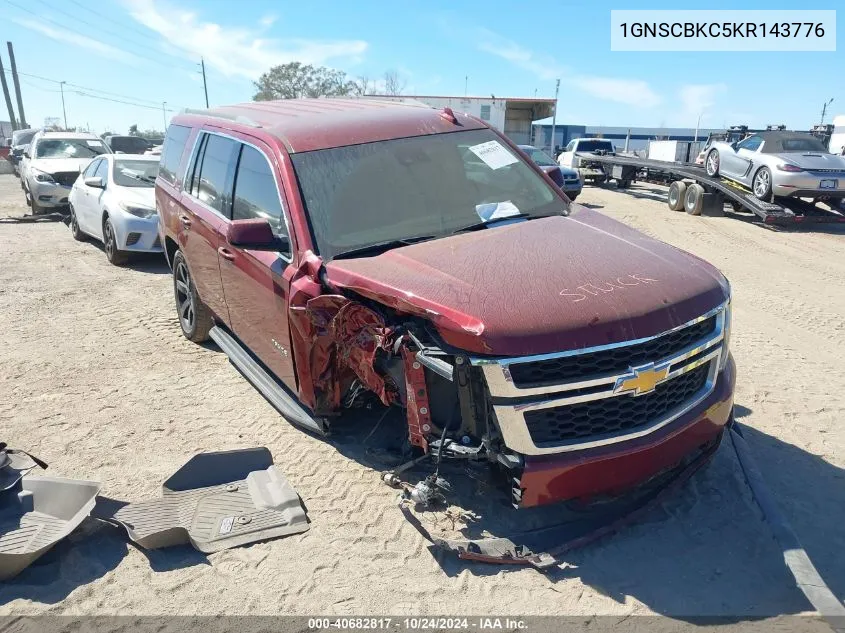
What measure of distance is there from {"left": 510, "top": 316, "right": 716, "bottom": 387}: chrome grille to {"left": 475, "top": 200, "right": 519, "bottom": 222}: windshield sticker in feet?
4.65

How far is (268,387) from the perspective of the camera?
4160mm

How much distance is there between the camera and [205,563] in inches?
115

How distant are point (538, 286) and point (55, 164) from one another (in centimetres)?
1514

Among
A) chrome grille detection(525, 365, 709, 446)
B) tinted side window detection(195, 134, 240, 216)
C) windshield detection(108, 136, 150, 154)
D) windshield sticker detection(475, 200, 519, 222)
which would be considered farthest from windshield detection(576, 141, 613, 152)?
chrome grille detection(525, 365, 709, 446)

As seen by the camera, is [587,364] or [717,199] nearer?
[587,364]

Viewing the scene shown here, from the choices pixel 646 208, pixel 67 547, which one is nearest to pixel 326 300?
pixel 67 547

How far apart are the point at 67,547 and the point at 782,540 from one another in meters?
3.43

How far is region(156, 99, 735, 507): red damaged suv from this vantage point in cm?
258

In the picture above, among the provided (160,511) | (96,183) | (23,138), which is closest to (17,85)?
(23,138)

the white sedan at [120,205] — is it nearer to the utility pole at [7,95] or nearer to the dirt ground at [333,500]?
the dirt ground at [333,500]

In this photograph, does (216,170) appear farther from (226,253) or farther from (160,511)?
(160,511)

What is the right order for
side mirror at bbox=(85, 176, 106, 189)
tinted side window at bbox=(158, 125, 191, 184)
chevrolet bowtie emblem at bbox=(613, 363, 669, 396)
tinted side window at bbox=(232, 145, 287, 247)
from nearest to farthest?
chevrolet bowtie emblem at bbox=(613, 363, 669, 396), tinted side window at bbox=(232, 145, 287, 247), tinted side window at bbox=(158, 125, 191, 184), side mirror at bbox=(85, 176, 106, 189)

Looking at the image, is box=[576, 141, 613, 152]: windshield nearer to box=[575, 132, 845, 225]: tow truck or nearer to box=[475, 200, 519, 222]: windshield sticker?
box=[575, 132, 845, 225]: tow truck

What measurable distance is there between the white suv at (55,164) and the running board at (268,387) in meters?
10.2
